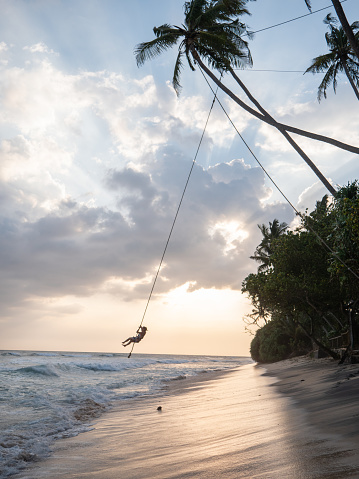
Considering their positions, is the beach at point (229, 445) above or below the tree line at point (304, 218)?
below

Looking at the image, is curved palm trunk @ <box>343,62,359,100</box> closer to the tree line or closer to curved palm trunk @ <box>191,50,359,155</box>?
the tree line

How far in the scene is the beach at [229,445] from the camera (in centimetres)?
407

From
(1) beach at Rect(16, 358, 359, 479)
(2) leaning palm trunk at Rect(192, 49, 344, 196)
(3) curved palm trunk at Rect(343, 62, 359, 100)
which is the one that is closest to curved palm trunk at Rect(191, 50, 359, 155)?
(2) leaning palm trunk at Rect(192, 49, 344, 196)

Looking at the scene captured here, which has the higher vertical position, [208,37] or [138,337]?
[208,37]

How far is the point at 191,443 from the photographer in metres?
6.07

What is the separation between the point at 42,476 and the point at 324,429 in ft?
13.1

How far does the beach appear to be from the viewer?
4.07 meters

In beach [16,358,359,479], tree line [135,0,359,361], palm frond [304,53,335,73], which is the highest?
palm frond [304,53,335,73]

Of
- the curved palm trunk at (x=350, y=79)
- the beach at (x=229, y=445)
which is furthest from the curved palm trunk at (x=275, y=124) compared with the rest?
the curved palm trunk at (x=350, y=79)

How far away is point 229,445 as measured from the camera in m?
5.37

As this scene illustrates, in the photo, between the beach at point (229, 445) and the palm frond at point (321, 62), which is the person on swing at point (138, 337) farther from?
the palm frond at point (321, 62)

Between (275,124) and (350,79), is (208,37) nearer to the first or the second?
(275,124)

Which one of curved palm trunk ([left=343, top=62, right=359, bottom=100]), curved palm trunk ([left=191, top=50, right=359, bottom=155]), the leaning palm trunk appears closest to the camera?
curved palm trunk ([left=191, top=50, right=359, bottom=155])

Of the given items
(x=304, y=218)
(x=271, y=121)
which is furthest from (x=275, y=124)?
(x=304, y=218)
